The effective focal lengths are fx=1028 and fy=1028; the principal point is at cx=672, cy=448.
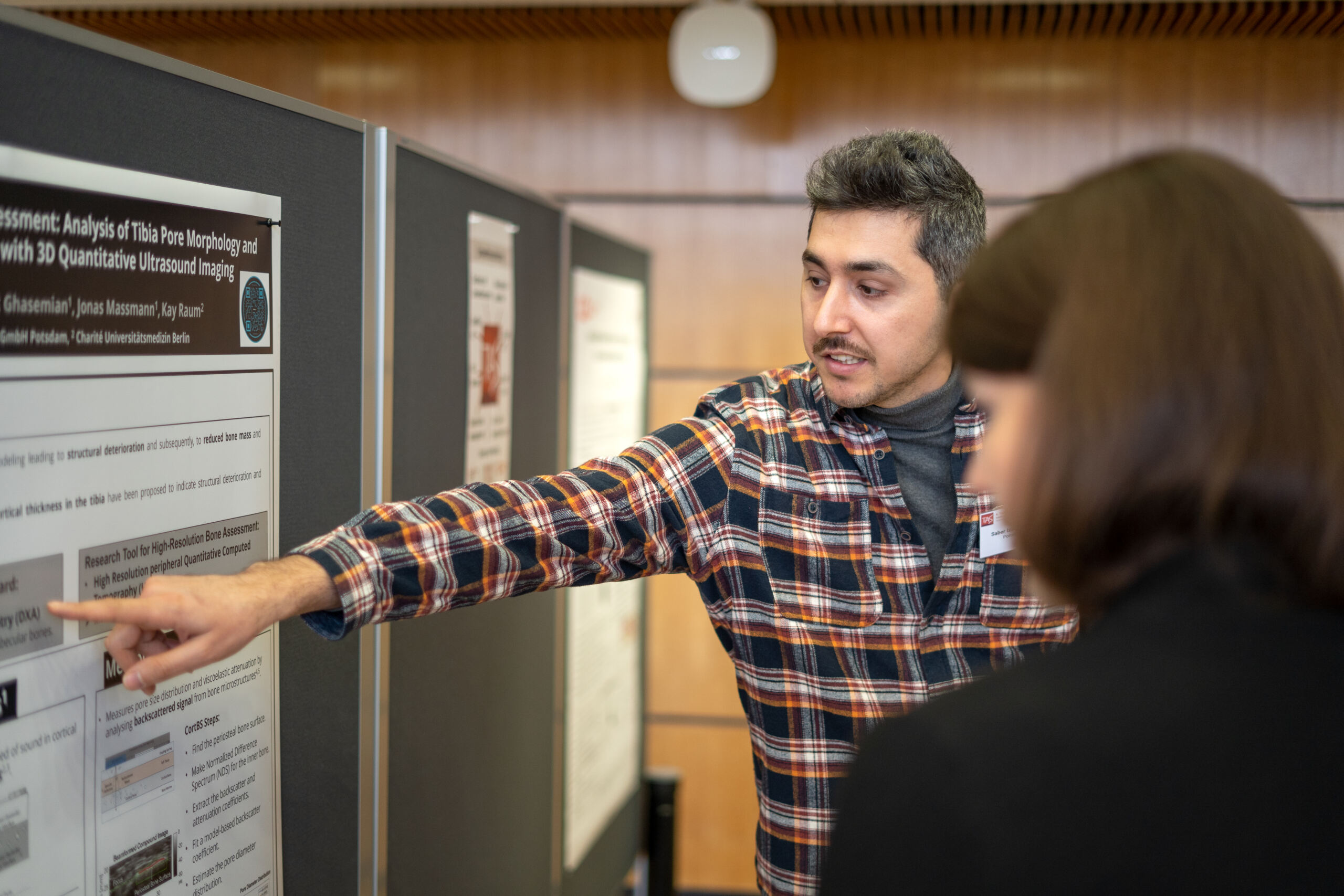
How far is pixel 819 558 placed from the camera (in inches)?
58.7

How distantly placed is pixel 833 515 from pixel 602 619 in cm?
141

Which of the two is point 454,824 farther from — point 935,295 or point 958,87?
point 958,87

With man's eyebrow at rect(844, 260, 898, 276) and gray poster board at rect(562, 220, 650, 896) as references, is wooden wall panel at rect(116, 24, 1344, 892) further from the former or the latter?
man's eyebrow at rect(844, 260, 898, 276)

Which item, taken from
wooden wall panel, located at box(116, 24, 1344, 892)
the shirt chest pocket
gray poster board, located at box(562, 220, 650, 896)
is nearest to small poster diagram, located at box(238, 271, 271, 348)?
the shirt chest pocket

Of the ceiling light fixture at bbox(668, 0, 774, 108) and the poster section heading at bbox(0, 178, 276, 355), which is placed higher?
the ceiling light fixture at bbox(668, 0, 774, 108)

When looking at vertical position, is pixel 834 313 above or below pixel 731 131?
below

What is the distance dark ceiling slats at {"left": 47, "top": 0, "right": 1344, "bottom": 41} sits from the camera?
10.1 ft

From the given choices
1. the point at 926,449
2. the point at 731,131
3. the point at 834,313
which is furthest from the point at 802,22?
the point at 926,449

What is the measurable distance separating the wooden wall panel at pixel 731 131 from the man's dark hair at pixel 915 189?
1.89m

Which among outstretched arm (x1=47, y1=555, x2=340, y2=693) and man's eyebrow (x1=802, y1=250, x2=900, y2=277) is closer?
outstretched arm (x1=47, y1=555, x2=340, y2=693)

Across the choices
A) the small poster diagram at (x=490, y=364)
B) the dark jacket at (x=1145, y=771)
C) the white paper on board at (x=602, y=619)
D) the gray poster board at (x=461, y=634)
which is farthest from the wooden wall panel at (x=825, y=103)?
the dark jacket at (x=1145, y=771)

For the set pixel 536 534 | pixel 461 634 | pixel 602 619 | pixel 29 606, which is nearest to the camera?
pixel 29 606

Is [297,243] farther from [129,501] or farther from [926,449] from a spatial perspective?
[926,449]

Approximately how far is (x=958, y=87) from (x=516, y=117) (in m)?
1.52
